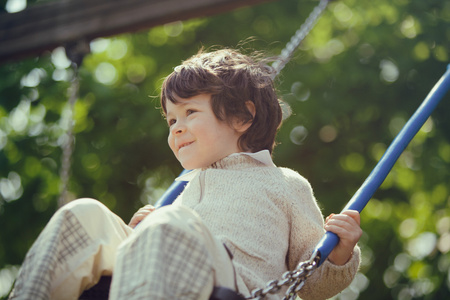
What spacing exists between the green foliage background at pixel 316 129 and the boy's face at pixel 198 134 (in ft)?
8.92

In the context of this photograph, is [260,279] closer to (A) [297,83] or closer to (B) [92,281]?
(B) [92,281]

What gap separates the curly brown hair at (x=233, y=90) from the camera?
1.99m

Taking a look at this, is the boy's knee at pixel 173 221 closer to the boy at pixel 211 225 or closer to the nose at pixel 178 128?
the boy at pixel 211 225

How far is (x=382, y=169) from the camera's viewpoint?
2.00 metres

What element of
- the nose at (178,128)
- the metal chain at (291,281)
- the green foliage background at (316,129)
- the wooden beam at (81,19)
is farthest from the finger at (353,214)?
the green foliage background at (316,129)

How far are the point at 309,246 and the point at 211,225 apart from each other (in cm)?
27

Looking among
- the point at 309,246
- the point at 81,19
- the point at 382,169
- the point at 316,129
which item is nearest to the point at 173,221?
the point at 309,246

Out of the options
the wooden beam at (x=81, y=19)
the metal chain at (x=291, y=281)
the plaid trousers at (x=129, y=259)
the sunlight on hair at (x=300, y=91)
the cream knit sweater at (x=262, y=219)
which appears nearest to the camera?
the plaid trousers at (x=129, y=259)

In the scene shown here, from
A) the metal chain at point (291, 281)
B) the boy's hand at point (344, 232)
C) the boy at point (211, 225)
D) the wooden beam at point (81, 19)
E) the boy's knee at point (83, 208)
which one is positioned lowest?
the boy's hand at point (344, 232)

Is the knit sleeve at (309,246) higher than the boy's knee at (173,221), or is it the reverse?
the boy's knee at (173,221)

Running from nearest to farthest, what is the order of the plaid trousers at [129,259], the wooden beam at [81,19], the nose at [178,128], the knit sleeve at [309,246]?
the plaid trousers at [129,259] < the knit sleeve at [309,246] < the nose at [178,128] < the wooden beam at [81,19]

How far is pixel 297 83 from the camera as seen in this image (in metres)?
4.80

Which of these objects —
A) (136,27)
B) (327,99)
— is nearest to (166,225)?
(136,27)

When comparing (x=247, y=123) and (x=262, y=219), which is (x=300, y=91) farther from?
(x=262, y=219)
